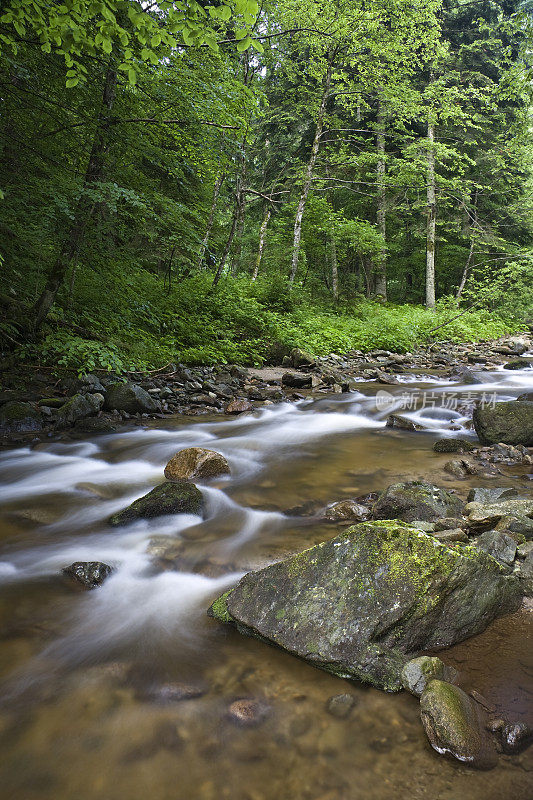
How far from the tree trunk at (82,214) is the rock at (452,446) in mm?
5713

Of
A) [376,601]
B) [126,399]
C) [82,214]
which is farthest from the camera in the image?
[126,399]

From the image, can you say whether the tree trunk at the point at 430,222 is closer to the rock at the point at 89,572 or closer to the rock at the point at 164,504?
the rock at the point at 164,504

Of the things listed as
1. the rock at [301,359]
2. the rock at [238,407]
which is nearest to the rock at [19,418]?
the rock at [238,407]

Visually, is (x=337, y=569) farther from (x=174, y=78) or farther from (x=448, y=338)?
(x=448, y=338)

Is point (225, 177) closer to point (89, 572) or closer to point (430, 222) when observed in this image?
point (430, 222)

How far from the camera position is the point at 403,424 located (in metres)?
7.02

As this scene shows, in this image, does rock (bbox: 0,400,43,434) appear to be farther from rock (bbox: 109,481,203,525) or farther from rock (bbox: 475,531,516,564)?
rock (bbox: 475,531,516,564)

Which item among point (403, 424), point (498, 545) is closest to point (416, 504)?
point (498, 545)

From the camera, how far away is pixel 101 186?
18.2ft

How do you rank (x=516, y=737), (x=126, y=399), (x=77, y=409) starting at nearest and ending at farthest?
(x=516, y=737) → (x=77, y=409) → (x=126, y=399)

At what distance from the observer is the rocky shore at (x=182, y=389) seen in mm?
6469

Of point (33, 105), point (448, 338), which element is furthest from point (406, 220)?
point (33, 105)

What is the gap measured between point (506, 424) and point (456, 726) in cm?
459

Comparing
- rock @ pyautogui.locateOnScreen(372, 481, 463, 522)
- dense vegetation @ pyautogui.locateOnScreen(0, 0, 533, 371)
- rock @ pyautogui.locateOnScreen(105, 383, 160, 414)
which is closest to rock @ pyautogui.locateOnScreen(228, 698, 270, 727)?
rock @ pyautogui.locateOnScreen(372, 481, 463, 522)
